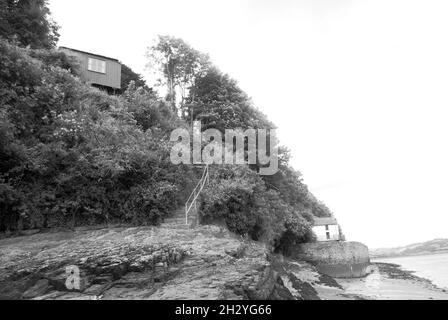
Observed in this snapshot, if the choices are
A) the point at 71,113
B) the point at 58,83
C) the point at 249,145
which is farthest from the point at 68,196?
the point at 249,145

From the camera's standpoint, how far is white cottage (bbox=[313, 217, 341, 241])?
107 ft

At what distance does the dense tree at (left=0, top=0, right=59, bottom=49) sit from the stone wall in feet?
82.8

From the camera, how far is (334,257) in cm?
2845

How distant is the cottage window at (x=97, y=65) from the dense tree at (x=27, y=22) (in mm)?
3006

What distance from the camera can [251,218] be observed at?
681 inches

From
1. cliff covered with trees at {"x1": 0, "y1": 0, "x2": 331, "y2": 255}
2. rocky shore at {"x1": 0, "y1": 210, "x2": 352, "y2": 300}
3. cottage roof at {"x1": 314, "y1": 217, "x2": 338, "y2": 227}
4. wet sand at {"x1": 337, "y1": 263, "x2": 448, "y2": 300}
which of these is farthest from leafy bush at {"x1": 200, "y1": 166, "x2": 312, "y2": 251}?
cottage roof at {"x1": 314, "y1": 217, "x2": 338, "y2": 227}

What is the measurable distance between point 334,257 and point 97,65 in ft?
81.9

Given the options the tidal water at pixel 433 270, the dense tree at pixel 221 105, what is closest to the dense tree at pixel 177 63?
the dense tree at pixel 221 105

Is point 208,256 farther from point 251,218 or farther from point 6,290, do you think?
point 251,218

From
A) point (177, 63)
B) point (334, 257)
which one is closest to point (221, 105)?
point (177, 63)

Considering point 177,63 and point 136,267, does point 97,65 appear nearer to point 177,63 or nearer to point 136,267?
point 177,63

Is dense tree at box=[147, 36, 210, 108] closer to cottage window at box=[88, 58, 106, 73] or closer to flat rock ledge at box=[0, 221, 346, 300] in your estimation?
cottage window at box=[88, 58, 106, 73]

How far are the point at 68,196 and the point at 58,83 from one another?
26.1 feet
